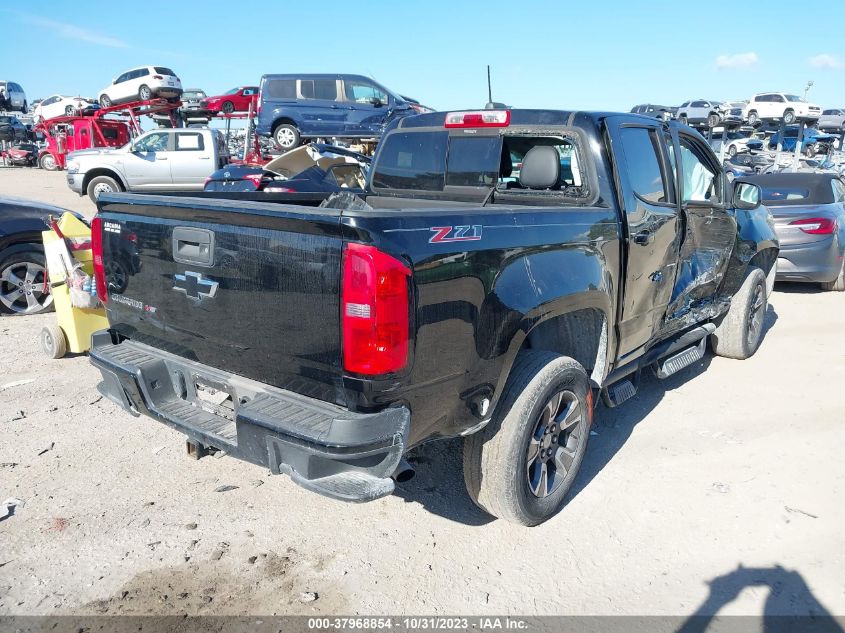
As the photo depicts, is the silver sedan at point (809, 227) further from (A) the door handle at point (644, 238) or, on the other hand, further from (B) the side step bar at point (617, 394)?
(B) the side step bar at point (617, 394)

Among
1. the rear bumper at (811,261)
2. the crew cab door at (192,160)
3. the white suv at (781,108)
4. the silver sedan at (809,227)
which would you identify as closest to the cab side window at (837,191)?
the silver sedan at (809,227)

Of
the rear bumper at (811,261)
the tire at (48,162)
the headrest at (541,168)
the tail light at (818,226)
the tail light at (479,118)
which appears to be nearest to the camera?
the headrest at (541,168)

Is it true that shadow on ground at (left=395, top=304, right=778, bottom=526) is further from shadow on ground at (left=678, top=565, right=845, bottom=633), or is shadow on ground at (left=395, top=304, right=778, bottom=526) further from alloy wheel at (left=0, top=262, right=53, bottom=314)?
alloy wheel at (left=0, top=262, right=53, bottom=314)

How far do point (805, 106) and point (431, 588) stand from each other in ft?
105

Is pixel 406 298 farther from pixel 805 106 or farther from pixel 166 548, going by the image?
pixel 805 106

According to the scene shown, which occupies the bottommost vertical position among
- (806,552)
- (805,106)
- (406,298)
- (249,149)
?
(806,552)

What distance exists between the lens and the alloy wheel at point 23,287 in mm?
6590

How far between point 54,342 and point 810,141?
124 feet

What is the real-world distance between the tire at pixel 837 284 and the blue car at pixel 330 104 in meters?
11.3

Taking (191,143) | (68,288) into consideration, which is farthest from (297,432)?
(191,143)

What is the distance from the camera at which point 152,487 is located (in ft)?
11.5

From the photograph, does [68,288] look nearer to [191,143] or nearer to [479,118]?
[479,118]

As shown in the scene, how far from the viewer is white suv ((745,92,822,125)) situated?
27.5m

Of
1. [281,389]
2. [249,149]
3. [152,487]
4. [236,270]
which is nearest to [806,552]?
[281,389]
